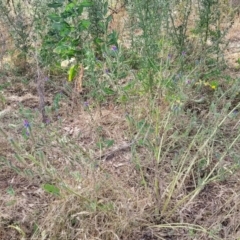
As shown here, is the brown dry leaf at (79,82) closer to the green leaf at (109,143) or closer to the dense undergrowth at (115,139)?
the dense undergrowth at (115,139)

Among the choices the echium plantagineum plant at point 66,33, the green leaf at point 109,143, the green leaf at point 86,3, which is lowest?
the green leaf at point 109,143

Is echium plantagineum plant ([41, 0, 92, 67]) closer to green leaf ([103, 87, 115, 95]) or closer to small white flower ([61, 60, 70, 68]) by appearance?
small white flower ([61, 60, 70, 68])

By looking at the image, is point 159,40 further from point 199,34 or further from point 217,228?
point 217,228

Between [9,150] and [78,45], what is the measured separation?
3.19ft

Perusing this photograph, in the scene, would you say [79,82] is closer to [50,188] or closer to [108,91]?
[108,91]

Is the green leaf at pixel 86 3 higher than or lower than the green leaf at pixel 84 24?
higher

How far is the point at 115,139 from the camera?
2.40 metres

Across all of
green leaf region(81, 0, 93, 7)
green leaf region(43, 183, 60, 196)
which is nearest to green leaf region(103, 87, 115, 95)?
green leaf region(81, 0, 93, 7)

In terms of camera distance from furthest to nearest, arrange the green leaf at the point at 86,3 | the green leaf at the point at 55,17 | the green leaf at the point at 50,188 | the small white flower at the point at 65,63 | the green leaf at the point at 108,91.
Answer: the small white flower at the point at 65,63, the green leaf at the point at 55,17, the green leaf at the point at 86,3, the green leaf at the point at 108,91, the green leaf at the point at 50,188

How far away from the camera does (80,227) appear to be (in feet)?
5.79

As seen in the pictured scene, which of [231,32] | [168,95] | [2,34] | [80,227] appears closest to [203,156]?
[168,95]

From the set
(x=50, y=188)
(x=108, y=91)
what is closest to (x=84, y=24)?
(x=108, y=91)

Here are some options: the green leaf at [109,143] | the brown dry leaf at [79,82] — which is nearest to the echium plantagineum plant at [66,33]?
the brown dry leaf at [79,82]

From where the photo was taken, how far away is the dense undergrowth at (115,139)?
179cm
